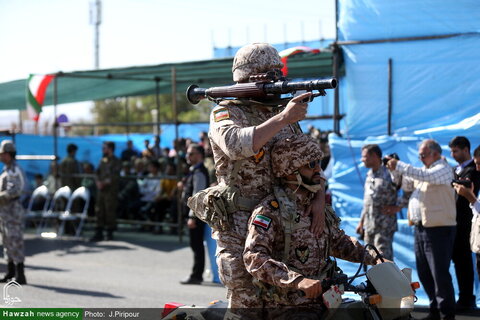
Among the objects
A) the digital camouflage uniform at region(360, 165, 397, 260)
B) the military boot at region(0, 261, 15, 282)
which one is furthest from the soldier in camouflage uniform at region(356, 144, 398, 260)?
the military boot at region(0, 261, 15, 282)

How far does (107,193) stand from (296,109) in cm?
1047

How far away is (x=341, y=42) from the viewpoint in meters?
7.72

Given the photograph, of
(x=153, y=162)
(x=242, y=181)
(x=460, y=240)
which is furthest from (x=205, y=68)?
(x=242, y=181)

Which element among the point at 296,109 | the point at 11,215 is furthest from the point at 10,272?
the point at 296,109

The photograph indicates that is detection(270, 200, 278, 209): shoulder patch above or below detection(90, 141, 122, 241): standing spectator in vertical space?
above

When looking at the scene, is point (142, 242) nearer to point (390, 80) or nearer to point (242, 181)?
point (390, 80)

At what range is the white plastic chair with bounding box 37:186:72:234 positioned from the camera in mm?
12727

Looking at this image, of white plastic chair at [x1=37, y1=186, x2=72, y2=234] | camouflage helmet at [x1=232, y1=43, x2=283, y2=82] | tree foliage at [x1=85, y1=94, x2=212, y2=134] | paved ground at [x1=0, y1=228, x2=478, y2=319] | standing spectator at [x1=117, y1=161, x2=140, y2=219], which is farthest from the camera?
tree foliage at [x1=85, y1=94, x2=212, y2=134]

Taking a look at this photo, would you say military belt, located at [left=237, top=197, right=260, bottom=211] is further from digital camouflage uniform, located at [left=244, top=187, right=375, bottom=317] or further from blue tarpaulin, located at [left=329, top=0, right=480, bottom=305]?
blue tarpaulin, located at [left=329, top=0, right=480, bottom=305]

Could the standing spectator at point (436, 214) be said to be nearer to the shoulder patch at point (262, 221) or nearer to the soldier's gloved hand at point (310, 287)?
the shoulder patch at point (262, 221)

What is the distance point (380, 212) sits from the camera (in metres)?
6.76

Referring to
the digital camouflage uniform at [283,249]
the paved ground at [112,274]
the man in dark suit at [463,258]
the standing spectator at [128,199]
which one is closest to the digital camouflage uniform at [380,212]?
the man in dark suit at [463,258]

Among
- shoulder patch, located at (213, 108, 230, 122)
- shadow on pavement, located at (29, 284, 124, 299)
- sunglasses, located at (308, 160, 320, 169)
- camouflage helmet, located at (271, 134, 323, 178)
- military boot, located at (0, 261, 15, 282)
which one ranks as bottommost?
shadow on pavement, located at (29, 284, 124, 299)

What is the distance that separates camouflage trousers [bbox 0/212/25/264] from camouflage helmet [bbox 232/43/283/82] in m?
5.91
